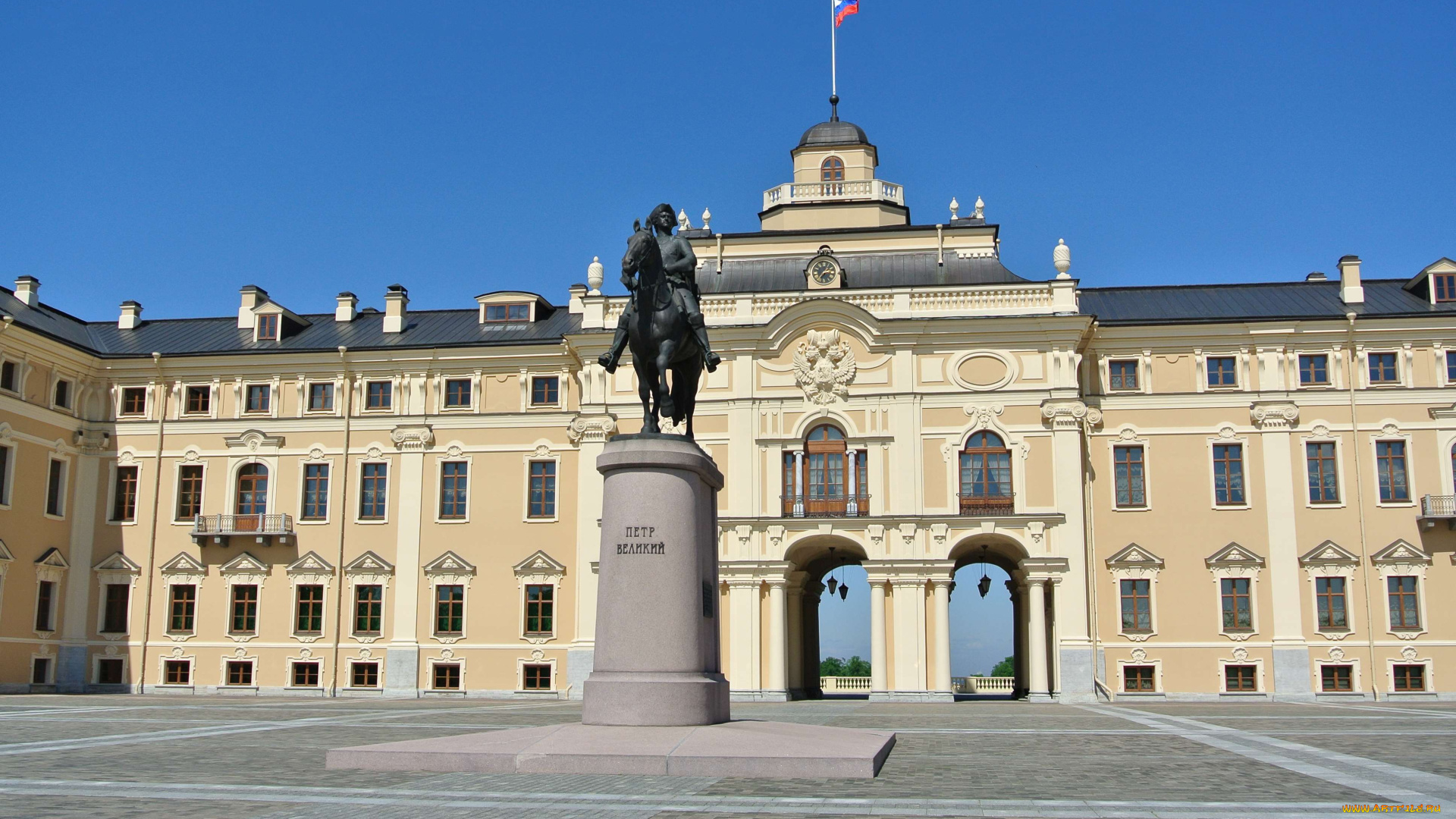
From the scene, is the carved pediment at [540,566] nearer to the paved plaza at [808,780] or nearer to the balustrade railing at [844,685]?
the balustrade railing at [844,685]

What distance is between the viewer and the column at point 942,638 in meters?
38.9

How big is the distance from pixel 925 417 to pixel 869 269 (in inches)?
257

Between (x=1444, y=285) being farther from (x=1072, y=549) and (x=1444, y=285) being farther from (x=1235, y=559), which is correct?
(x=1072, y=549)

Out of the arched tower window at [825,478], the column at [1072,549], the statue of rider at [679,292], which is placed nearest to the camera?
the statue of rider at [679,292]

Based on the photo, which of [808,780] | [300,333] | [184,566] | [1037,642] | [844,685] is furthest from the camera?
[844,685]

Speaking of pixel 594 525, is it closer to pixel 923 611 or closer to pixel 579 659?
pixel 579 659

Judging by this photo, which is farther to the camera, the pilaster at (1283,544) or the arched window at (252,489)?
the arched window at (252,489)

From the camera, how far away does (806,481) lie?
1623 inches

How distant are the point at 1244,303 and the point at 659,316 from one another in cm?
3208

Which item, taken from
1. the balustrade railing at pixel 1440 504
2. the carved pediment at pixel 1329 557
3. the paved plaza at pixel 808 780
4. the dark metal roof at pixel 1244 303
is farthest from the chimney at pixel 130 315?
the balustrade railing at pixel 1440 504

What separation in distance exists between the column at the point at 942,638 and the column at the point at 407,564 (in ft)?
54.9

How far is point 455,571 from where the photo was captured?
43781 millimetres

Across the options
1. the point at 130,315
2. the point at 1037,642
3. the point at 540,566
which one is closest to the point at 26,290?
the point at 130,315

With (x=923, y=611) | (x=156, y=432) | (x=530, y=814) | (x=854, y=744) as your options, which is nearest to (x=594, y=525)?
(x=923, y=611)
